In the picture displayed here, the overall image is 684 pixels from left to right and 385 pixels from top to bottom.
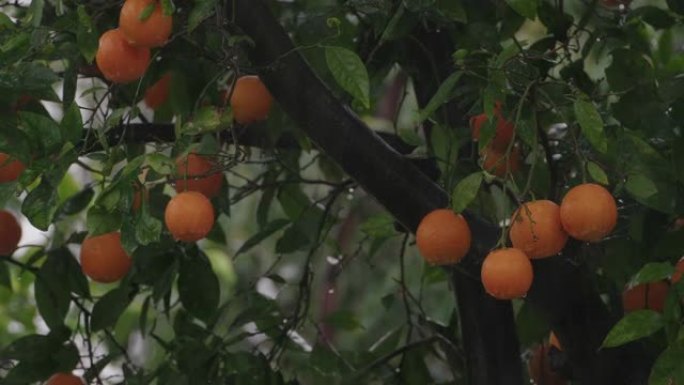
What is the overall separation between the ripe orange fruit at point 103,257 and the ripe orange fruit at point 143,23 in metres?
0.32

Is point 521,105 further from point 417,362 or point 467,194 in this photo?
point 417,362

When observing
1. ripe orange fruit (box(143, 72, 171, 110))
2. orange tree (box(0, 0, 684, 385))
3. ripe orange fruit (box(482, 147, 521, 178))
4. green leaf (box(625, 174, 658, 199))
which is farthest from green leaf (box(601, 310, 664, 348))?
ripe orange fruit (box(143, 72, 171, 110))

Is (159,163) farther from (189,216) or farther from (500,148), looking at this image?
(500,148)

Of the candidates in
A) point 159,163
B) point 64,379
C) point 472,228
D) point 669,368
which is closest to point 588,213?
point 669,368

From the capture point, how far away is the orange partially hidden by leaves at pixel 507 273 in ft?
3.92

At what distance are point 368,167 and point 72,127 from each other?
0.30m

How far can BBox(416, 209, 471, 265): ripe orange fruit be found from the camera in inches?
49.8

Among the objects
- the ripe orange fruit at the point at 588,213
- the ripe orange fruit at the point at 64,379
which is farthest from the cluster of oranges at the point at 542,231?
the ripe orange fruit at the point at 64,379

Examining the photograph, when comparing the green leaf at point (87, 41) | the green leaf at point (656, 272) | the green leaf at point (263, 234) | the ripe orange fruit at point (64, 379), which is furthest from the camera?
the green leaf at point (263, 234)

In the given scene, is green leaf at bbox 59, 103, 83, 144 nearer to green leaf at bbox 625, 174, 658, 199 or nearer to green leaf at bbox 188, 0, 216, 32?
green leaf at bbox 188, 0, 216, 32

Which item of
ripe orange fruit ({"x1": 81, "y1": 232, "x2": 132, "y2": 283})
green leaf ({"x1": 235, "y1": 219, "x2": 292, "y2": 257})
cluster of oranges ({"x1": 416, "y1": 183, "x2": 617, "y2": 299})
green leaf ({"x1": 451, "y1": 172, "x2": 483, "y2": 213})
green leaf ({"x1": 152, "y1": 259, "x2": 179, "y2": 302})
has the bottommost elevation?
green leaf ({"x1": 235, "y1": 219, "x2": 292, "y2": 257})

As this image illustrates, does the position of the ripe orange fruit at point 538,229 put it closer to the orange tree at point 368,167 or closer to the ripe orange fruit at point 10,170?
the orange tree at point 368,167

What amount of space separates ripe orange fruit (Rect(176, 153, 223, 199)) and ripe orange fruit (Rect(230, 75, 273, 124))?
72 millimetres

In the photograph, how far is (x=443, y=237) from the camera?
1264 mm
